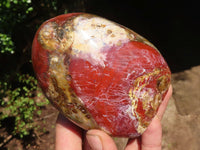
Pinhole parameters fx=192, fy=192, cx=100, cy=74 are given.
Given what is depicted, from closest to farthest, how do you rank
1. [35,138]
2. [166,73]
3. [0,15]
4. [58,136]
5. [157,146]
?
[166,73], [157,146], [58,136], [0,15], [35,138]

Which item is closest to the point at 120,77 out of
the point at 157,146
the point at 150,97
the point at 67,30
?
the point at 150,97

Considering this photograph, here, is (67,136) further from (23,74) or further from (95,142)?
(23,74)

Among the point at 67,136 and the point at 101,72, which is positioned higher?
the point at 101,72

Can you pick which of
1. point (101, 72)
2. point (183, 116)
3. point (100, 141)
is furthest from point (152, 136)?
point (183, 116)

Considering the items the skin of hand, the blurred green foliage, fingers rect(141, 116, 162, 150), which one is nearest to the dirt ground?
the blurred green foliage

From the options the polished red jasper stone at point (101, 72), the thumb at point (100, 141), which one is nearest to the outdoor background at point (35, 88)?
the polished red jasper stone at point (101, 72)

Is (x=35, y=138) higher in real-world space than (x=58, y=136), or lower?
lower

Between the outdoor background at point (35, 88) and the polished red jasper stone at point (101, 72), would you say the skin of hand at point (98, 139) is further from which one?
the outdoor background at point (35, 88)

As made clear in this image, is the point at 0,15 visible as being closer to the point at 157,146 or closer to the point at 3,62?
the point at 3,62
